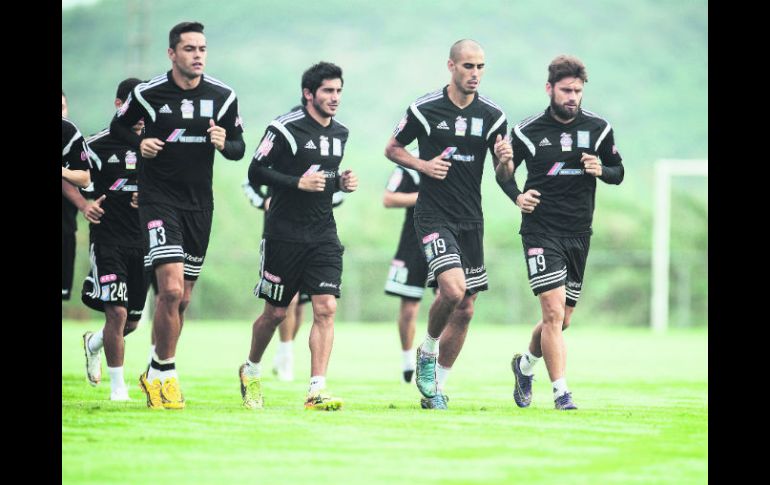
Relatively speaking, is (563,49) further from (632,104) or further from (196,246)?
(196,246)

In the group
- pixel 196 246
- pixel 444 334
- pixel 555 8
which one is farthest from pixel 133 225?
pixel 555 8

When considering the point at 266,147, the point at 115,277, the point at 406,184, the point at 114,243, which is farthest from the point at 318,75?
the point at 406,184

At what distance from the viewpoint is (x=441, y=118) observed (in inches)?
427

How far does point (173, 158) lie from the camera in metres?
10.2

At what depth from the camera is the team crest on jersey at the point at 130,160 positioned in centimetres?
1154

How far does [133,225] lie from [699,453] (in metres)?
5.33

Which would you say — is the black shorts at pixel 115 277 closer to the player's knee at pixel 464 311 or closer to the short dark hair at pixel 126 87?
the short dark hair at pixel 126 87

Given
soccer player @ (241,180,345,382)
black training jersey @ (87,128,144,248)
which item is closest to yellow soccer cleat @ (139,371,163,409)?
black training jersey @ (87,128,144,248)

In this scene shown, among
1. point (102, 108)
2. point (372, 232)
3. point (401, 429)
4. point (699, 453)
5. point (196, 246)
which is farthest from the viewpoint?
point (102, 108)

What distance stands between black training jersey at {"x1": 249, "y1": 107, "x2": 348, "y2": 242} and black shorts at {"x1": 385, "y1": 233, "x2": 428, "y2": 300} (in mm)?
3679

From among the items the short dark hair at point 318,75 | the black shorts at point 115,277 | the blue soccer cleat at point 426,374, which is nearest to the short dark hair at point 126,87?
the black shorts at point 115,277

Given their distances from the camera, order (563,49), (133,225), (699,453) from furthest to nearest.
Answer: (563,49), (133,225), (699,453)

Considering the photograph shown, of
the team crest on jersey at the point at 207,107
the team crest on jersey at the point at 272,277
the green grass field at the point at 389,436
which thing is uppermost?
the team crest on jersey at the point at 207,107

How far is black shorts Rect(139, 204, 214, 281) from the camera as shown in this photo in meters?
10.0
